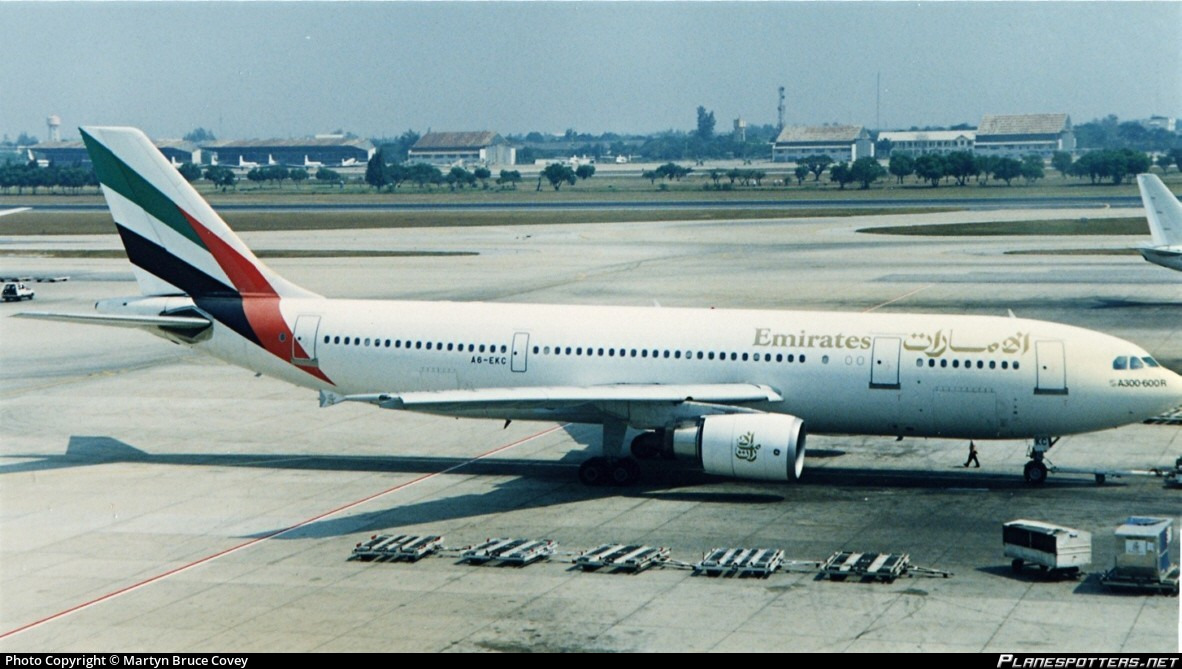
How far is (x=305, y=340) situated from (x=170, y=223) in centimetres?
559


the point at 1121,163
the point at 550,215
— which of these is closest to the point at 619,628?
the point at 550,215

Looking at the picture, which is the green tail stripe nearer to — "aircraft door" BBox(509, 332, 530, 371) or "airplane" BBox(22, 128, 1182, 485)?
"airplane" BBox(22, 128, 1182, 485)

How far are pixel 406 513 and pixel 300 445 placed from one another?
32.0 ft

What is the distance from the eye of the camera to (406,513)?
34.5 meters

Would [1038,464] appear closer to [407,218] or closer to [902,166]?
[407,218]

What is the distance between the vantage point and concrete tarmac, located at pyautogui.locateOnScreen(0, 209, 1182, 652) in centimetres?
2492

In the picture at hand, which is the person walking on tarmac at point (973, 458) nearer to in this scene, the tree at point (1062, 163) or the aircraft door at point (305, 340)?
the aircraft door at point (305, 340)

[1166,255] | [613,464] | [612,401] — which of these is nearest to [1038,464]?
[613,464]

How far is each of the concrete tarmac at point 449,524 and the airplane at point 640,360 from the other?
1.43m

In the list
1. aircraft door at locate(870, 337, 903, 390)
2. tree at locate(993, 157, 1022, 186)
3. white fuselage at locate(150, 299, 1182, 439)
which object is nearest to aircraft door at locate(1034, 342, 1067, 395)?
white fuselage at locate(150, 299, 1182, 439)

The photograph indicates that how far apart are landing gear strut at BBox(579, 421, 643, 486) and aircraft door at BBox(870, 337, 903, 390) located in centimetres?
611

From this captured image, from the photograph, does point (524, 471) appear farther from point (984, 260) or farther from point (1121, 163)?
point (1121, 163)

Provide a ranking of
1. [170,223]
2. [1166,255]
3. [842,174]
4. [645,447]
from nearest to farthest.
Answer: [645,447]
[170,223]
[1166,255]
[842,174]

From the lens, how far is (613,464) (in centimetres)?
3731
